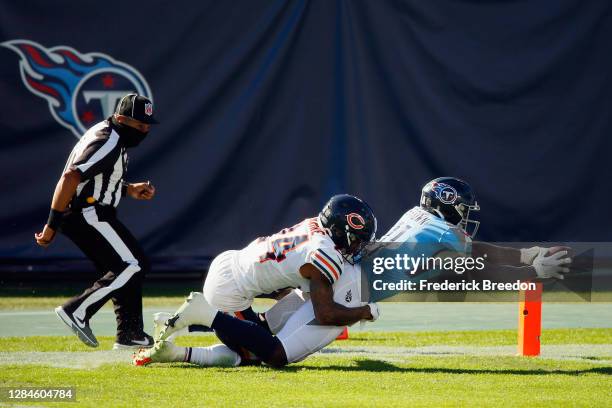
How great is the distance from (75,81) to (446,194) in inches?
203

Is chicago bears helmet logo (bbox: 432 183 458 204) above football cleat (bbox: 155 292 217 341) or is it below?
above

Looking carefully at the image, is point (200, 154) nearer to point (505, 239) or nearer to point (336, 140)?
point (336, 140)

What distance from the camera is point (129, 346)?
27.1ft

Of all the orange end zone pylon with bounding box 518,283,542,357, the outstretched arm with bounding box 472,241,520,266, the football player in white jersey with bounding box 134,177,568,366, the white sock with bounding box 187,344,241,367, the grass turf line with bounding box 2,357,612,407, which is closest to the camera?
the grass turf line with bounding box 2,357,612,407

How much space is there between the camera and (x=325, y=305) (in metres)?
7.04

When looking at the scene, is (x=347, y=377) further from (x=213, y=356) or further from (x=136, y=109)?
(x=136, y=109)

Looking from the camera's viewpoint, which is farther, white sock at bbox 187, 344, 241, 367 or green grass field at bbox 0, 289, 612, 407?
white sock at bbox 187, 344, 241, 367

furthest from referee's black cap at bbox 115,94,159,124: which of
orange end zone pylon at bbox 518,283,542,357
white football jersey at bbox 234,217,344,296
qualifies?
orange end zone pylon at bbox 518,283,542,357

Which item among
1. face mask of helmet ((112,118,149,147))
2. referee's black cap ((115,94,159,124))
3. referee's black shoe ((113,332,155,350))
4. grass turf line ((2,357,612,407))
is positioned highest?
referee's black cap ((115,94,159,124))

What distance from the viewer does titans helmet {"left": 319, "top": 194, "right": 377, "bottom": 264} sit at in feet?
23.7

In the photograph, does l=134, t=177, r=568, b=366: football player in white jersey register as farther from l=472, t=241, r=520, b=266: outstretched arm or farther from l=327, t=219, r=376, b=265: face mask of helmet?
l=327, t=219, r=376, b=265: face mask of helmet

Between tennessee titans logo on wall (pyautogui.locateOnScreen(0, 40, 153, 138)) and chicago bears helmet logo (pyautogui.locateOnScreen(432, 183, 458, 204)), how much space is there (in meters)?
4.64

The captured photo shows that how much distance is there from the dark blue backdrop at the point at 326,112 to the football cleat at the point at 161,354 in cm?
487

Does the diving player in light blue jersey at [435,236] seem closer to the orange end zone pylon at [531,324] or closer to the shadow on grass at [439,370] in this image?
the orange end zone pylon at [531,324]
